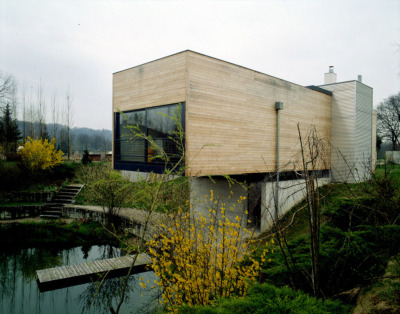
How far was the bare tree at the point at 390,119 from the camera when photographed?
30203 mm

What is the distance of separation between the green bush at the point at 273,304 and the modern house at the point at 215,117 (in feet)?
10.7

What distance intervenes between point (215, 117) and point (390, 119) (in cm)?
3097

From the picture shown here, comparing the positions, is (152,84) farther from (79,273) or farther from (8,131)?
(8,131)

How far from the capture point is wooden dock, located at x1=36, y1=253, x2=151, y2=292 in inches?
281

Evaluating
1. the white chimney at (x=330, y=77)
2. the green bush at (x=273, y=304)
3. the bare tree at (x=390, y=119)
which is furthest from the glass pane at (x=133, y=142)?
the bare tree at (x=390, y=119)

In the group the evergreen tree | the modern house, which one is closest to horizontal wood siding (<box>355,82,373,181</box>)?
the modern house

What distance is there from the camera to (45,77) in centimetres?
2752

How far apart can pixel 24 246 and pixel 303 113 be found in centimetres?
1114

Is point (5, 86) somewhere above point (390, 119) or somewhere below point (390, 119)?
above

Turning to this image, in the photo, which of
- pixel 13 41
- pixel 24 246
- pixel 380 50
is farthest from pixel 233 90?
pixel 13 41

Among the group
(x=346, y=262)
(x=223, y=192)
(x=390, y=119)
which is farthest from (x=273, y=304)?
(x=390, y=119)

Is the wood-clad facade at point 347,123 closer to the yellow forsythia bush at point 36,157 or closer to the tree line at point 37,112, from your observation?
the yellow forsythia bush at point 36,157

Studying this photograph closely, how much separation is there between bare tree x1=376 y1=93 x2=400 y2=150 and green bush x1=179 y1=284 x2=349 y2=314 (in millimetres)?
33925

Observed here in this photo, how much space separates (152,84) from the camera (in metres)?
7.65
